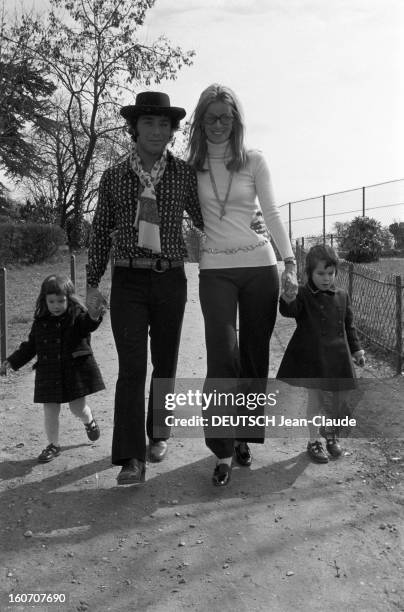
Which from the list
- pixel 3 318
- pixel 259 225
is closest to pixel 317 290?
pixel 259 225

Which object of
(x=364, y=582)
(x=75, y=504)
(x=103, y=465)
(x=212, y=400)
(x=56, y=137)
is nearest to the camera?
(x=364, y=582)

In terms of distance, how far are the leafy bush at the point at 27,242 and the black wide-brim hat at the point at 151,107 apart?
16354 mm

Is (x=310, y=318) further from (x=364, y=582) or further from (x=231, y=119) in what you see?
(x=364, y=582)

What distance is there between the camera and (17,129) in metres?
23.2

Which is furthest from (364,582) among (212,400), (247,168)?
(247,168)

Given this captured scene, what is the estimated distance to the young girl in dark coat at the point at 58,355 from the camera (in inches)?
144

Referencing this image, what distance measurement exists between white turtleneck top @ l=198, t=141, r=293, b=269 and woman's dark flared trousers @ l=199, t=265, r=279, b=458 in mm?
62

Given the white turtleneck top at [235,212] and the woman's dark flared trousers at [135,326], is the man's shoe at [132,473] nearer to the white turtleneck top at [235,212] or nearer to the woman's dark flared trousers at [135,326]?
the woman's dark flared trousers at [135,326]

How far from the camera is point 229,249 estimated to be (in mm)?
3375

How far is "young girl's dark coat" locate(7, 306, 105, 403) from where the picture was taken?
3662mm

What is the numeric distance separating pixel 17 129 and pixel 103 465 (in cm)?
2157

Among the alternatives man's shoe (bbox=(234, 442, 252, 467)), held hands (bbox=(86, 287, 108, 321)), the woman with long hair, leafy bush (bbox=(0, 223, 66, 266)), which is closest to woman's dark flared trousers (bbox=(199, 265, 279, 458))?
the woman with long hair

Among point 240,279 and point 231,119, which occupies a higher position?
point 231,119

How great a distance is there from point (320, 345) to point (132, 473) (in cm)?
126
